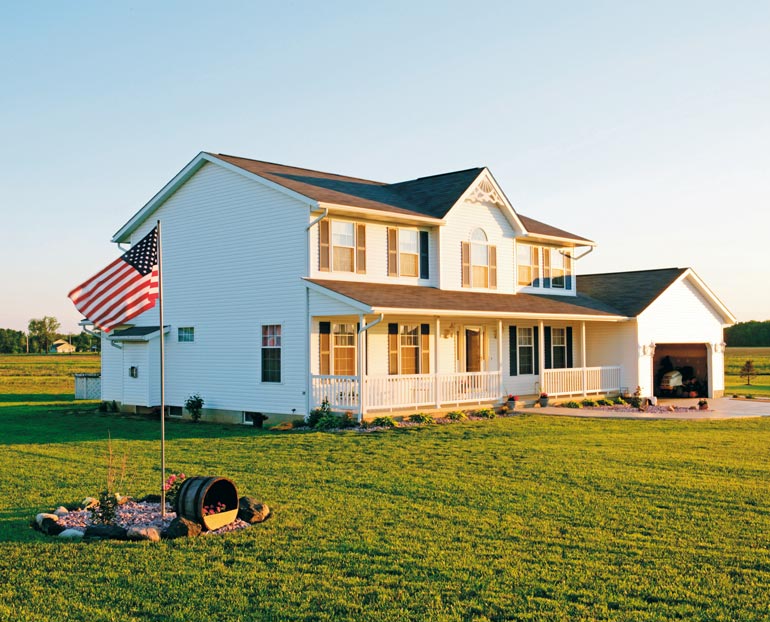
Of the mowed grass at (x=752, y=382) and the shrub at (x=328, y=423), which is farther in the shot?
the mowed grass at (x=752, y=382)

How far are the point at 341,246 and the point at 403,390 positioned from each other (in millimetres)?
4356

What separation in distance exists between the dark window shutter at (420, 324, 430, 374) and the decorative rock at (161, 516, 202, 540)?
1567 cm

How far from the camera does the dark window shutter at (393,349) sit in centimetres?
2383

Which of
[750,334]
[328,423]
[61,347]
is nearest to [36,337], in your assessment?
[61,347]

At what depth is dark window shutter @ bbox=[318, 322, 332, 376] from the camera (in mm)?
22172

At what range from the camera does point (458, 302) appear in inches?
942

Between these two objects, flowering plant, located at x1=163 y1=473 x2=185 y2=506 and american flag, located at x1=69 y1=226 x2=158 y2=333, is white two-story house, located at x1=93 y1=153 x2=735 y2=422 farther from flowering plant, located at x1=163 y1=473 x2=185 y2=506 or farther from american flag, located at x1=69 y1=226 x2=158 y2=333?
flowering plant, located at x1=163 y1=473 x2=185 y2=506

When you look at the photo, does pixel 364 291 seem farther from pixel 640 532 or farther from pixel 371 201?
pixel 640 532

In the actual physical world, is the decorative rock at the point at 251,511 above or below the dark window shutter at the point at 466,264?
below

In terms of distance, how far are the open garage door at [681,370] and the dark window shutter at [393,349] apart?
13.2 m

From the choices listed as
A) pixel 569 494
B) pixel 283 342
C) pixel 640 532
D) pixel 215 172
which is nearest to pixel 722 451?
pixel 569 494

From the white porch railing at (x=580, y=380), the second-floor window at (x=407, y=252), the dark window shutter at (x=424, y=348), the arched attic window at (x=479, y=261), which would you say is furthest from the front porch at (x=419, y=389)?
the second-floor window at (x=407, y=252)

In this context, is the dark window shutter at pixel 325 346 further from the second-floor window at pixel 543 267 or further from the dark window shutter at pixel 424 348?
the second-floor window at pixel 543 267

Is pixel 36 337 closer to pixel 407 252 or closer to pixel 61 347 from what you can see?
pixel 61 347
